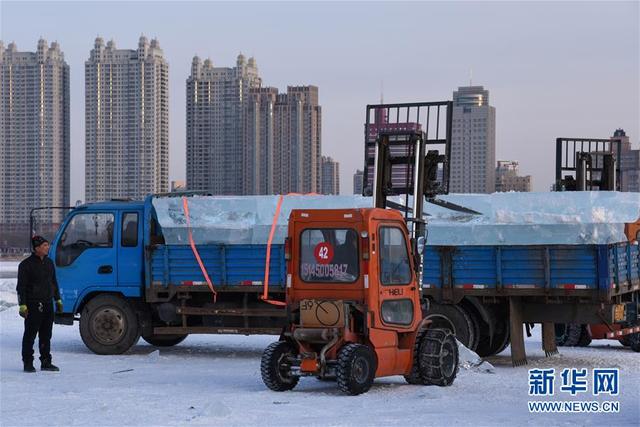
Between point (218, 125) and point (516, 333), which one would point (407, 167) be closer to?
point (516, 333)

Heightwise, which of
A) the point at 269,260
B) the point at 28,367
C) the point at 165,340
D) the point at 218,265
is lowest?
the point at 165,340

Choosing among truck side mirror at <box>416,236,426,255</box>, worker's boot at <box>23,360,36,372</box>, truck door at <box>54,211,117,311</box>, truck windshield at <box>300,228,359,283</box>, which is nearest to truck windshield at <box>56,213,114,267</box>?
truck door at <box>54,211,117,311</box>

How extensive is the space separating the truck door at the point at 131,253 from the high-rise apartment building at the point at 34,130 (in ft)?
500

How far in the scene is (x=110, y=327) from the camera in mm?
17172

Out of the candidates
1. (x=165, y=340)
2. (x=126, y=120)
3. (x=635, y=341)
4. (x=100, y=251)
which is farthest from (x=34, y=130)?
(x=635, y=341)

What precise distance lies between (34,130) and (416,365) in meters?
168

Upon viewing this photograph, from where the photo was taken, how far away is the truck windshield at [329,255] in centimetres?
1226

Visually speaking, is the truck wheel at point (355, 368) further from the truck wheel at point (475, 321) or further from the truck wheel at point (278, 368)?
the truck wheel at point (475, 321)

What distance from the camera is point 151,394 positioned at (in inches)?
477

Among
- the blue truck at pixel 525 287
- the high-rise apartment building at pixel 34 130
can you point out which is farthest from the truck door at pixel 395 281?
the high-rise apartment building at pixel 34 130

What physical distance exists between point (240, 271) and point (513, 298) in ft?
13.7

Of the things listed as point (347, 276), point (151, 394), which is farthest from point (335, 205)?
point (151, 394)

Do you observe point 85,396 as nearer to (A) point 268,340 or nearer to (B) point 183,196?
(B) point 183,196

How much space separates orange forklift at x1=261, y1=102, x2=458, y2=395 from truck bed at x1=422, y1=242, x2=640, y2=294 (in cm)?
277
